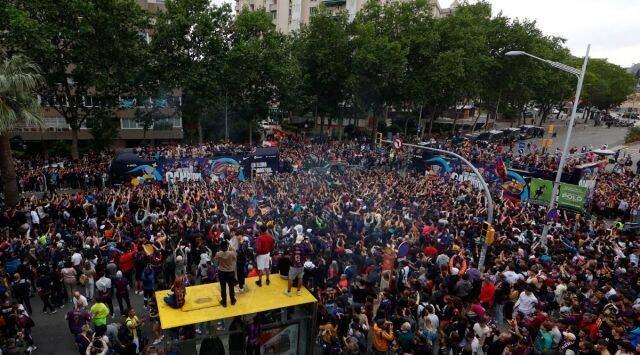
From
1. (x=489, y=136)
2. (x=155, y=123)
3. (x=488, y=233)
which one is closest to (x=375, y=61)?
(x=489, y=136)

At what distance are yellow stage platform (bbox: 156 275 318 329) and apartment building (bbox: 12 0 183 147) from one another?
2911 cm

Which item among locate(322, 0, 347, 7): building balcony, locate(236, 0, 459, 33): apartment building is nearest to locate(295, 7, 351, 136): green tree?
locate(322, 0, 347, 7): building balcony

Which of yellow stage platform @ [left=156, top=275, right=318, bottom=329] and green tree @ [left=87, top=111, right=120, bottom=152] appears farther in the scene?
green tree @ [left=87, top=111, right=120, bottom=152]

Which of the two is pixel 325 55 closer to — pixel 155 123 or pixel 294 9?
pixel 155 123

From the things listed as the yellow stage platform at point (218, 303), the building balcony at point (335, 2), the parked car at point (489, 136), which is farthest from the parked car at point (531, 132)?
the yellow stage platform at point (218, 303)

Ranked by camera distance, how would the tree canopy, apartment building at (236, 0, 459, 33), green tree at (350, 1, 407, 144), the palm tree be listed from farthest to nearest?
apartment building at (236, 0, 459, 33) < green tree at (350, 1, 407, 144) < the tree canopy < the palm tree

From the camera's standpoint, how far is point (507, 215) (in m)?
17.8

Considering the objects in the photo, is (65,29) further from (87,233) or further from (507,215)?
(507,215)

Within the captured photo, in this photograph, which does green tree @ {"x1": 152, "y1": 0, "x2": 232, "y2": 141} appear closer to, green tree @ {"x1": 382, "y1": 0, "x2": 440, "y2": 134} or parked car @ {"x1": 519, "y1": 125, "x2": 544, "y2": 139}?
green tree @ {"x1": 382, "y1": 0, "x2": 440, "y2": 134}

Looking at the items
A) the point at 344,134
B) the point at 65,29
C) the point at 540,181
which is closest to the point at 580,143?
the point at 344,134

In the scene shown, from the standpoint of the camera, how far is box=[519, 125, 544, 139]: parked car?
53750 mm

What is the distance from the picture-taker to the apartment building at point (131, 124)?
36.0 meters

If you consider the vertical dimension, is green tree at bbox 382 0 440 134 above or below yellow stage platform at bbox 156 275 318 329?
above

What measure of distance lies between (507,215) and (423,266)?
8317 mm
